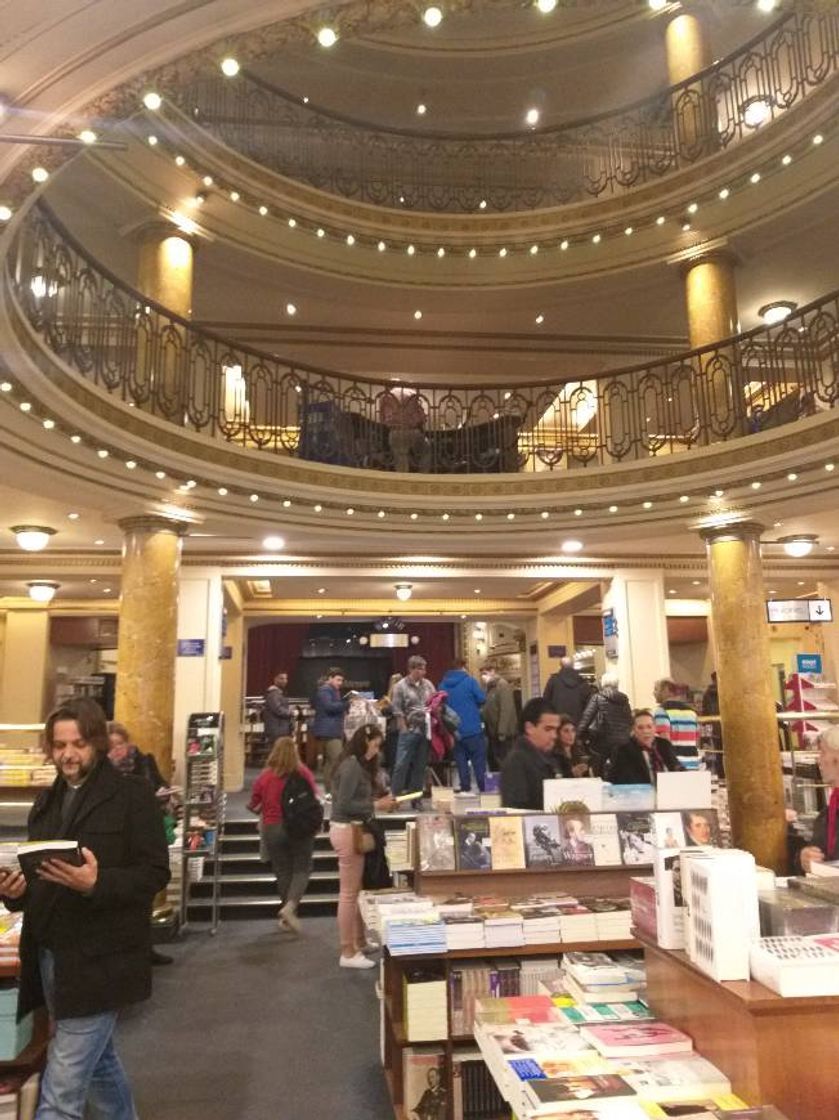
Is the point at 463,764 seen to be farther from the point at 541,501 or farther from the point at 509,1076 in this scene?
the point at 509,1076

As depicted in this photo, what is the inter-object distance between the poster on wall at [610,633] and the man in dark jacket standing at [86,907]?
9874mm

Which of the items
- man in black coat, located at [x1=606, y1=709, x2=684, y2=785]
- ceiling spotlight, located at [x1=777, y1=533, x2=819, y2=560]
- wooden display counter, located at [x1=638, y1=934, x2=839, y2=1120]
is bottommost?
wooden display counter, located at [x1=638, y1=934, x2=839, y2=1120]

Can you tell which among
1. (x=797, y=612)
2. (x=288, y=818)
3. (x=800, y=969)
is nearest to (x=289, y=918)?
(x=288, y=818)

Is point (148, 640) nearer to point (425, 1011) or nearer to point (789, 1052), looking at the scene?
point (425, 1011)

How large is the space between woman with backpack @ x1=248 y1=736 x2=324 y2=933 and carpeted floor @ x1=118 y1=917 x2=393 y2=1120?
512 millimetres

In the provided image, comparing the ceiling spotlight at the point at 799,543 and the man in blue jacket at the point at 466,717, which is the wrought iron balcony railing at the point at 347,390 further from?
the man in blue jacket at the point at 466,717

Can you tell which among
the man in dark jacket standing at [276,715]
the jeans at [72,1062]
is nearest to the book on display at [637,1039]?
the jeans at [72,1062]

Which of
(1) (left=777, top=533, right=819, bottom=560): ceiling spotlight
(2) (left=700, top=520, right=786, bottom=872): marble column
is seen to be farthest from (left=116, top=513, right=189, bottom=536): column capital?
(1) (left=777, top=533, right=819, bottom=560): ceiling spotlight

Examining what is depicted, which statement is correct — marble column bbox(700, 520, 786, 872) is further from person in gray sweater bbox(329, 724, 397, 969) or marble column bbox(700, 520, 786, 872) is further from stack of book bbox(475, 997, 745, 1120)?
stack of book bbox(475, 997, 745, 1120)

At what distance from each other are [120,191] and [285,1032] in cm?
801

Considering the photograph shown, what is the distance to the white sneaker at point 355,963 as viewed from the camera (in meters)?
6.33

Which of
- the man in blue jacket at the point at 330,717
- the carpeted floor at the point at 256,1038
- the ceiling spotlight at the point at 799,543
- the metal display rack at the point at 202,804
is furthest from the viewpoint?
the man in blue jacket at the point at 330,717

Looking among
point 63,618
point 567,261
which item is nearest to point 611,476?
point 567,261

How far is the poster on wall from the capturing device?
1216cm
